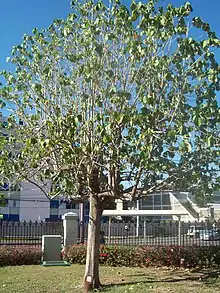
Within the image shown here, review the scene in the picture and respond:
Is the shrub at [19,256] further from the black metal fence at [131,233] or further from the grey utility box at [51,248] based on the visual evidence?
the black metal fence at [131,233]

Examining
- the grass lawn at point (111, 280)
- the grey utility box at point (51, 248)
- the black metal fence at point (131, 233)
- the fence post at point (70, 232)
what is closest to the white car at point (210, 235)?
the black metal fence at point (131, 233)

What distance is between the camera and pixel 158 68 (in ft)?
26.5

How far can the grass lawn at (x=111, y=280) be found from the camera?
9.69m

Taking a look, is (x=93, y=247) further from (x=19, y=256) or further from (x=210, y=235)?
(x=210, y=235)

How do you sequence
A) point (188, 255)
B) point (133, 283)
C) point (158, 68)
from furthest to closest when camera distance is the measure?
point (188, 255) → point (133, 283) → point (158, 68)

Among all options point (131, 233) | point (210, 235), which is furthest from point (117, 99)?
point (131, 233)

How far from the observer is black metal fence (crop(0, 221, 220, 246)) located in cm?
1881

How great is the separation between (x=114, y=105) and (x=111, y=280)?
5001mm

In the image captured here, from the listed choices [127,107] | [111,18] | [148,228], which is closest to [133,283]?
[127,107]

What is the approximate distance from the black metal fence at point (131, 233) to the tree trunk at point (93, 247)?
8.33 m

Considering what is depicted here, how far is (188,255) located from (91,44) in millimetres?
8370

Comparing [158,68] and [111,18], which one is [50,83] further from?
[158,68]

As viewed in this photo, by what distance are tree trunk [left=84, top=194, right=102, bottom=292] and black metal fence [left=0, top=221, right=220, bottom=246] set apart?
833 cm

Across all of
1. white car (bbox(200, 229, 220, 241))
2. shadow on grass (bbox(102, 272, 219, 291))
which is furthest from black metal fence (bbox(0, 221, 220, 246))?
shadow on grass (bbox(102, 272, 219, 291))
